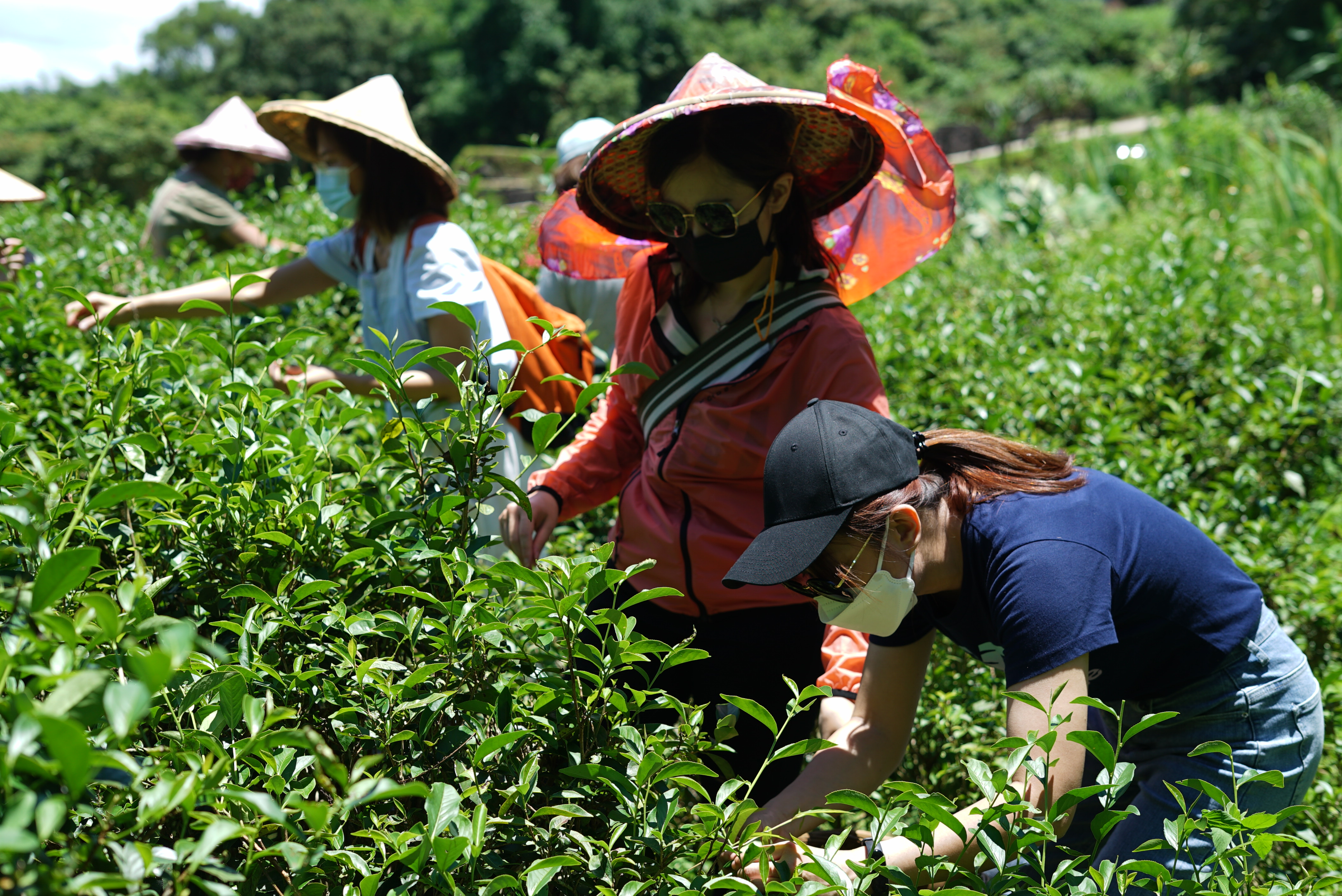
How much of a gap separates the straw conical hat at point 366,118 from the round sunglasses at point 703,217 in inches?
35.6

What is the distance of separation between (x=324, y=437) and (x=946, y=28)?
5661 centimetres

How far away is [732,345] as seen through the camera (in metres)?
2.06

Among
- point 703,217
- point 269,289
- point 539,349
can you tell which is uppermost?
point 703,217

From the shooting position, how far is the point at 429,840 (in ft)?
3.40

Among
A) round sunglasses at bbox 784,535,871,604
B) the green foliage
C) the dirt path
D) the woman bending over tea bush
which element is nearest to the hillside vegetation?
the green foliage

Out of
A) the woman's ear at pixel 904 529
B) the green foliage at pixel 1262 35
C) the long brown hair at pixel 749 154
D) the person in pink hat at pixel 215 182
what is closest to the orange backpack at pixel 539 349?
the long brown hair at pixel 749 154

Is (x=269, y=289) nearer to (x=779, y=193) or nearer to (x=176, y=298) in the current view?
(x=176, y=298)

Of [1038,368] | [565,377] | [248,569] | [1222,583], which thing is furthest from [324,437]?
[1038,368]

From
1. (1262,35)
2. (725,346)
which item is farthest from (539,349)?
(1262,35)

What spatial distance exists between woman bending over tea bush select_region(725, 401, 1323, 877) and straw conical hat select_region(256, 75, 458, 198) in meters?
1.59

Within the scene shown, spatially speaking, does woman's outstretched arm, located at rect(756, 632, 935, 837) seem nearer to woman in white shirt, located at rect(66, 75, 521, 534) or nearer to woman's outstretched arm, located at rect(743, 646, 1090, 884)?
woman's outstretched arm, located at rect(743, 646, 1090, 884)

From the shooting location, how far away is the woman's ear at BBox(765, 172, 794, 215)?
209 centimetres

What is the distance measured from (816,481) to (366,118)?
185cm

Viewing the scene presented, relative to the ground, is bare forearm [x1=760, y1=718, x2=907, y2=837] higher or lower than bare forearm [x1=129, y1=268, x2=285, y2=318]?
lower
